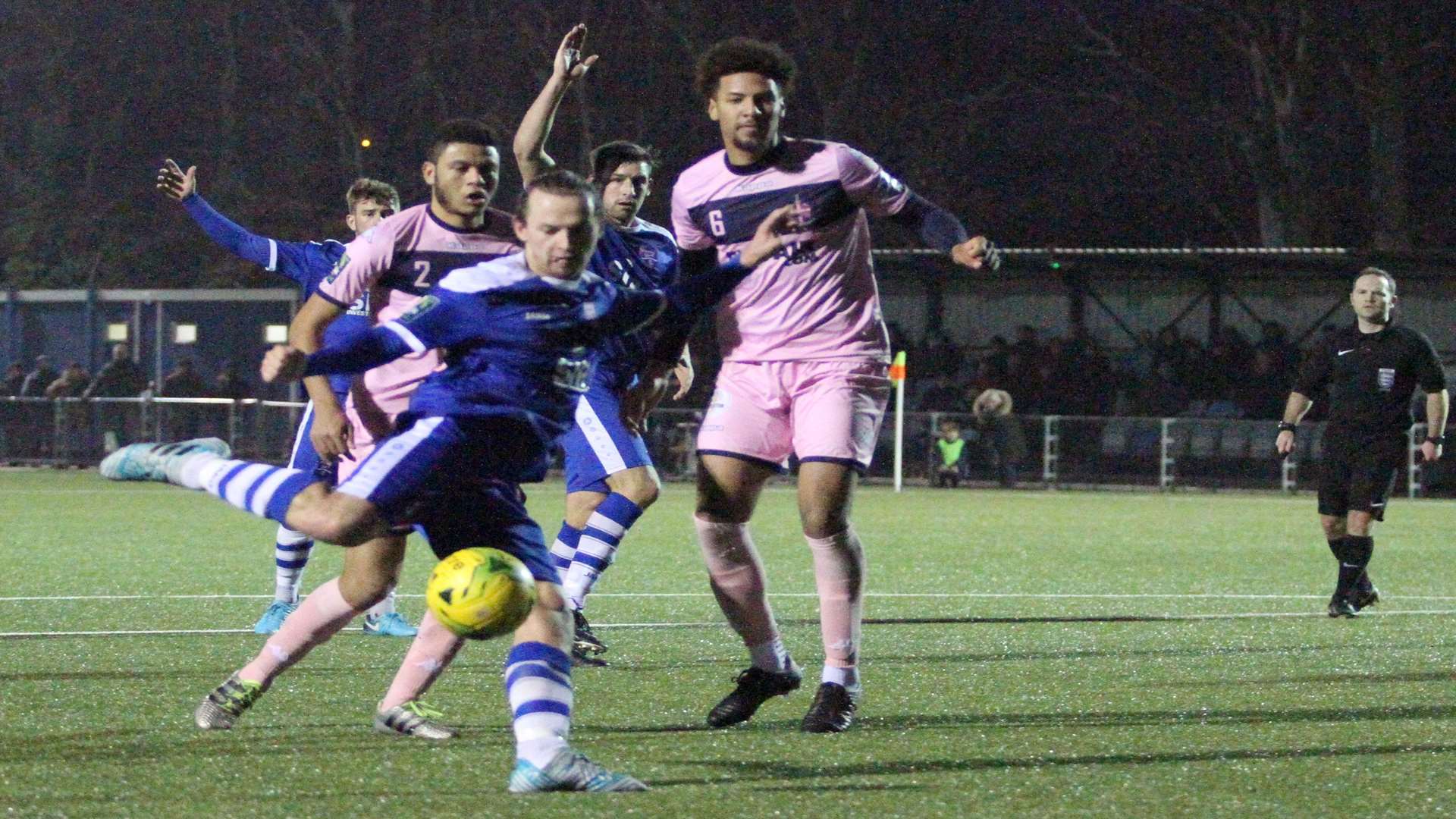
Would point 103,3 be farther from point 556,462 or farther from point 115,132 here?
point 556,462

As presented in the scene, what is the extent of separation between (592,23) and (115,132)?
396 inches

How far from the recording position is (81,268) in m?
40.5

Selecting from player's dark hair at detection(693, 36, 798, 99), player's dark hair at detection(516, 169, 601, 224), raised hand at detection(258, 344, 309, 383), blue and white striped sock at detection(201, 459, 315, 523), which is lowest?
blue and white striped sock at detection(201, 459, 315, 523)

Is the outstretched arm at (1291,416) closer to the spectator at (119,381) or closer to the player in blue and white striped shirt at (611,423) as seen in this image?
the player in blue and white striped shirt at (611,423)

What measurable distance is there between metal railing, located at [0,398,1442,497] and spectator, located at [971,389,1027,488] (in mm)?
14

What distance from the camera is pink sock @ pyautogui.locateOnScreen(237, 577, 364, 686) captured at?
598 cm

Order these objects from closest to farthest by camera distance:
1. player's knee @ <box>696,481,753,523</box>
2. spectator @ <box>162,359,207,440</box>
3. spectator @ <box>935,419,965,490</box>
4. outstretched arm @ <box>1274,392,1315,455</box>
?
player's knee @ <box>696,481,753,523</box>, outstretched arm @ <box>1274,392,1315,455</box>, spectator @ <box>935,419,965,490</box>, spectator @ <box>162,359,207,440</box>

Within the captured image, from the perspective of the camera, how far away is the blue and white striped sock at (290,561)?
900 centimetres

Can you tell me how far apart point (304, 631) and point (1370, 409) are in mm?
6929

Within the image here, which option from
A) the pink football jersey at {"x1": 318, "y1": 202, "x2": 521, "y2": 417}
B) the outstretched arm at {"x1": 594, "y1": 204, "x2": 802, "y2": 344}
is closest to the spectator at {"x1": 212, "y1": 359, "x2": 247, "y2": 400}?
the pink football jersey at {"x1": 318, "y1": 202, "x2": 521, "y2": 417}

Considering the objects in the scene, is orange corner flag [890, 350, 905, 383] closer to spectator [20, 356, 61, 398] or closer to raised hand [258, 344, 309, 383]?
spectator [20, 356, 61, 398]

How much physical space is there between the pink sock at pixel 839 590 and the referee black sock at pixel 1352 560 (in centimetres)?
487

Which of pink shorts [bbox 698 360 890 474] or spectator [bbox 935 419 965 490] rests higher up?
pink shorts [bbox 698 360 890 474]

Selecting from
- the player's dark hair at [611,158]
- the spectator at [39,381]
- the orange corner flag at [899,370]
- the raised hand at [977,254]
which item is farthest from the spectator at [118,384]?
the raised hand at [977,254]
